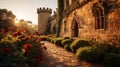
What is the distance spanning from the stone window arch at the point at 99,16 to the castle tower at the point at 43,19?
24.4m

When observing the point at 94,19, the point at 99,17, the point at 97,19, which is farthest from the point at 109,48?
the point at 94,19

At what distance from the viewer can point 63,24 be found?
72.3 feet

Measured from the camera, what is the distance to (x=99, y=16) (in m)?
12.8

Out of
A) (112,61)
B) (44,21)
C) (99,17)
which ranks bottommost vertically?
(112,61)

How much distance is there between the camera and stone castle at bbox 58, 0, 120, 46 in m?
10.7

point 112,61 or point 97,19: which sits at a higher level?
point 97,19

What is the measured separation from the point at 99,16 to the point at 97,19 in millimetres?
374

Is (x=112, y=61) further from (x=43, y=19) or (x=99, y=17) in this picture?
(x=43, y=19)

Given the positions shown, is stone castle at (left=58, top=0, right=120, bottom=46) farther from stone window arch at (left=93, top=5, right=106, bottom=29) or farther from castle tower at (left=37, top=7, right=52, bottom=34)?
castle tower at (left=37, top=7, right=52, bottom=34)

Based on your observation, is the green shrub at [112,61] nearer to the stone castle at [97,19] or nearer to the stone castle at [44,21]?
the stone castle at [97,19]

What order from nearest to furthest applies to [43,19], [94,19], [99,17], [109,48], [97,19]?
[109,48] < [99,17] < [97,19] < [94,19] < [43,19]

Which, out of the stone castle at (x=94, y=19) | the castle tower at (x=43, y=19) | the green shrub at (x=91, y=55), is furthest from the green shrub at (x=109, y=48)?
the castle tower at (x=43, y=19)

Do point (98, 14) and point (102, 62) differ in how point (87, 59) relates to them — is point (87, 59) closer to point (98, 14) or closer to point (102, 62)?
point (102, 62)

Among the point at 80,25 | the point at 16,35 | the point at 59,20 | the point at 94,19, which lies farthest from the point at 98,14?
the point at 59,20
